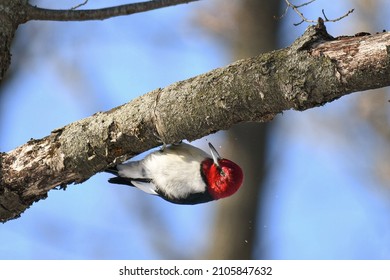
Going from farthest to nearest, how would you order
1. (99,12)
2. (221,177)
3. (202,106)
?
(221,177) < (99,12) < (202,106)

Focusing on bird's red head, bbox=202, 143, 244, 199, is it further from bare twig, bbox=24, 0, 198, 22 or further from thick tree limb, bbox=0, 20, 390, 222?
bare twig, bbox=24, 0, 198, 22

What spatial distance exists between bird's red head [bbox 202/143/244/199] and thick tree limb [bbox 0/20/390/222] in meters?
0.58

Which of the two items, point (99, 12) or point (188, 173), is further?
point (188, 173)

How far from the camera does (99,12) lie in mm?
2611

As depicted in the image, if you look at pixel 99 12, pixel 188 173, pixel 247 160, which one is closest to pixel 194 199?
pixel 188 173

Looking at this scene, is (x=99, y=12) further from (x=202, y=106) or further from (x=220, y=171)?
(x=220, y=171)

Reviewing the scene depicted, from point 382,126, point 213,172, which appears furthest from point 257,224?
point 382,126

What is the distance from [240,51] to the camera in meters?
4.24

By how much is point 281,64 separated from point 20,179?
50.2 inches

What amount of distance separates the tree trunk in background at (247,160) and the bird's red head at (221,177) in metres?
0.78

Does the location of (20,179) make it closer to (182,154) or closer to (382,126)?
(182,154)

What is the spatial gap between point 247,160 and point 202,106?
164cm

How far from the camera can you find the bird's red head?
3.03 metres

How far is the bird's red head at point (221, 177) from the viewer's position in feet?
9.93
